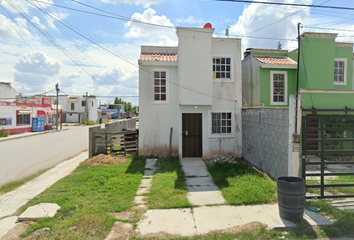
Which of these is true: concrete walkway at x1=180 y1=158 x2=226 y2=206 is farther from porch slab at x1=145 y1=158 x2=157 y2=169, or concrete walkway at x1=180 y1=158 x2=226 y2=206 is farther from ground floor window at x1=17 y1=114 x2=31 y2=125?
ground floor window at x1=17 y1=114 x2=31 y2=125

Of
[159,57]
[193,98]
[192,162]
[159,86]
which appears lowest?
[192,162]

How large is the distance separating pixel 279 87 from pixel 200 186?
813cm

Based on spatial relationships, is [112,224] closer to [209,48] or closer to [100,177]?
[100,177]

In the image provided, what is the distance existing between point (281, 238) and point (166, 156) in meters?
7.44

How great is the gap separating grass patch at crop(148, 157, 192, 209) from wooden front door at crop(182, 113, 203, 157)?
1459 millimetres

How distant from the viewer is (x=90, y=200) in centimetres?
567

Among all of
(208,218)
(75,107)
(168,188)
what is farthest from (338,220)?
(75,107)

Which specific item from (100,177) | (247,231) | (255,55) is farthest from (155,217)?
(255,55)

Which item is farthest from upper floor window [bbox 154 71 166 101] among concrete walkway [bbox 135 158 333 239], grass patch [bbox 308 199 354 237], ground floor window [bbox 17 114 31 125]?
ground floor window [bbox 17 114 31 125]

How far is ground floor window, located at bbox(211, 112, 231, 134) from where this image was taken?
10701 mm

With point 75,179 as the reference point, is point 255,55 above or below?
above

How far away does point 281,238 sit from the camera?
4.03 meters

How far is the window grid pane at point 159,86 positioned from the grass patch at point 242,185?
180 inches

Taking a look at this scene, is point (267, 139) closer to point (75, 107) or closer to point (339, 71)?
point (339, 71)
